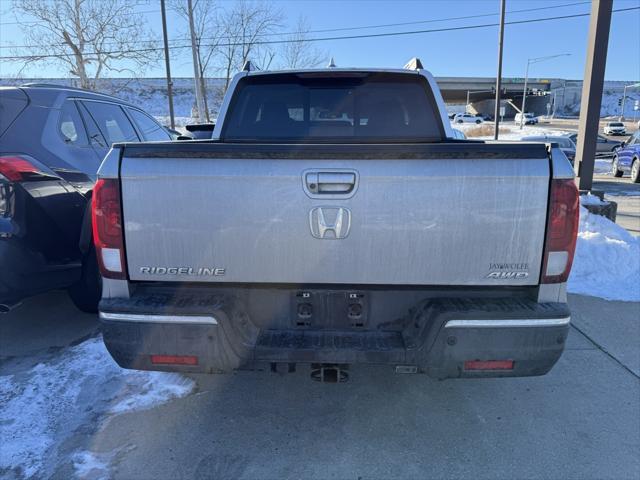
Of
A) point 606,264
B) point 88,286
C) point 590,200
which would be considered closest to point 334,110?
point 88,286

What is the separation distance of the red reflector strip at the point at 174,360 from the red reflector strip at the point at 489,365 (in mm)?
1368

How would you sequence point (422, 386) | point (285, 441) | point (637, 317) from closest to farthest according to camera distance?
point (285, 441) < point (422, 386) < point (637, 317)

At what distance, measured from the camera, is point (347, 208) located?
217 cm

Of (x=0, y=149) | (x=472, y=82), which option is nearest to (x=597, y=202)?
(x=0, y=149)

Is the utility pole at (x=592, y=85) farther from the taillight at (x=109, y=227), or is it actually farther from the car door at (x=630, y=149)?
the car door at (x=630, y=149)

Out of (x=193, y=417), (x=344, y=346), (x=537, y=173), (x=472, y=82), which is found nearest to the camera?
(x=537, y=173)

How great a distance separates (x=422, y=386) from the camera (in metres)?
3.26

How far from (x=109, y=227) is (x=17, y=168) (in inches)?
64.8

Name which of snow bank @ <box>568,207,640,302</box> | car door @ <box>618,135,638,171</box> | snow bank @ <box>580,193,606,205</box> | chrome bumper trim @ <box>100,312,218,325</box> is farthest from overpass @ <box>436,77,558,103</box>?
chrome bumper trim @ <box>100,312,218,325</box>

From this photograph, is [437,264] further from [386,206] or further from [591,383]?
[591,383]

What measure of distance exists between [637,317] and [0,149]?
226 inches

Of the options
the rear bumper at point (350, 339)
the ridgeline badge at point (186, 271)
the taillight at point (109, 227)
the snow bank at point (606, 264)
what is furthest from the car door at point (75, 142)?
the snow bank at point (606, 264)

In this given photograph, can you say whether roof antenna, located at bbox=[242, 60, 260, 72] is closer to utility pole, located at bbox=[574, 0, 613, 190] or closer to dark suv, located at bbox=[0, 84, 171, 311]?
dark suv, located at bbox=[0, 84, 171, 311]

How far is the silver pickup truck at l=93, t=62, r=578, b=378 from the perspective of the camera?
214 centimetres
